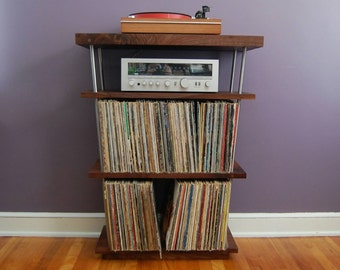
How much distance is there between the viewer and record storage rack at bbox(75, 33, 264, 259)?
1085 millimetres

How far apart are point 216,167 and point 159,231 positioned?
0.40 meters

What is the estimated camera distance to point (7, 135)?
1.46 metres

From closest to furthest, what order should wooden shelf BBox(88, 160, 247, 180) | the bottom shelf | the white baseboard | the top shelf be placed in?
the top shelf < wooden shelf BBox(88, 160, 247, 180) < the bottom shelf < the white baseboard

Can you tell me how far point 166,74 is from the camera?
115 cm

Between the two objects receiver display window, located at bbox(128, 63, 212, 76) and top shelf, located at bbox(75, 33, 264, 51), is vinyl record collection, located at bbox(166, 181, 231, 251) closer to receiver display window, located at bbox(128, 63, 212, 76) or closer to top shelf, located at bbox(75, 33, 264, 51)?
receiver display window, located at bbox(128, 63, 212, 76)

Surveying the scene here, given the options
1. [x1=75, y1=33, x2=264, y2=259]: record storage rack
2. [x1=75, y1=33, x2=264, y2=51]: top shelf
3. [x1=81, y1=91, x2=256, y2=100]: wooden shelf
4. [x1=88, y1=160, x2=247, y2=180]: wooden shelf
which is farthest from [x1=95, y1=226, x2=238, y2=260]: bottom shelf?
[x1=75, y1=33, x2=264, y2=51]: top shelf

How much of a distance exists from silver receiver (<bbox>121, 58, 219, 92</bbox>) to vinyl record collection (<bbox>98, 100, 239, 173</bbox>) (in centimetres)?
6

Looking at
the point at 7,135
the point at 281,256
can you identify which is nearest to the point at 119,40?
the point at 7,135

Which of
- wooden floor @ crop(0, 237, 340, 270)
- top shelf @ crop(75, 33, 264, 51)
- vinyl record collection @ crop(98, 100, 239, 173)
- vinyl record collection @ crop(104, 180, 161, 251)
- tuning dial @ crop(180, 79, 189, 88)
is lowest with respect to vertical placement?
wooden floor @ crop(0, 237, 340, 270)

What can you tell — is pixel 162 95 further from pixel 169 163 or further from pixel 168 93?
pixel 169 163

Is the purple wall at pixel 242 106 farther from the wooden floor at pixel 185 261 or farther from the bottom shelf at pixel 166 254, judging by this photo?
the bottom shelf at pixel 166 254

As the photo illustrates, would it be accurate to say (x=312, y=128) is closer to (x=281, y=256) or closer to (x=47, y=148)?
(x=281, y=256)

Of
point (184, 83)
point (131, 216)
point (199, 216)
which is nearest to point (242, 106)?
point (184, 83)

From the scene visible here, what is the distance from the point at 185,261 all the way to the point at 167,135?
591mm
